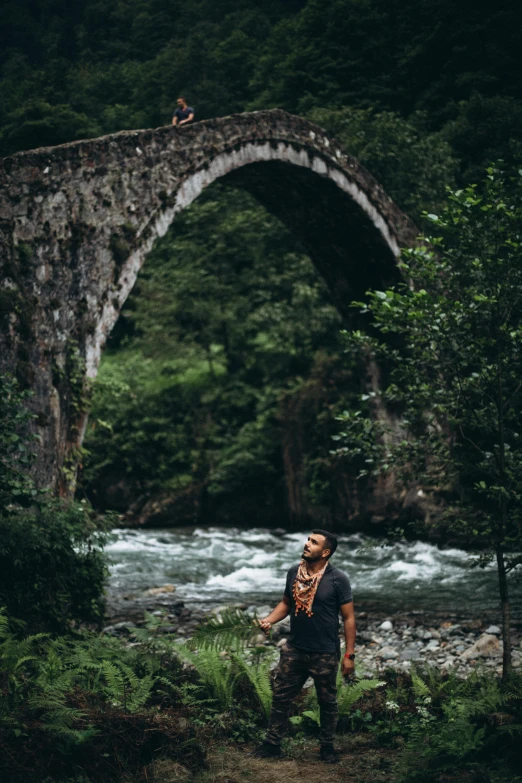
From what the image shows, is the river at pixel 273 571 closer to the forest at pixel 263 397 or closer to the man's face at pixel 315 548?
the forest at pixel 263 397

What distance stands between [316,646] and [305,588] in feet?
1.07

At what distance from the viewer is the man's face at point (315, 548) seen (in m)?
4.20

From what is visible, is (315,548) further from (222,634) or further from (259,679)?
(222,634)

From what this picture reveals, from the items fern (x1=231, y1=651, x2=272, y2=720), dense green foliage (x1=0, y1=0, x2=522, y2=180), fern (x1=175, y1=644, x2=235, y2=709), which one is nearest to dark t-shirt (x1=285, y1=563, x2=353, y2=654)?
fern (x1=231, y1=651, x2=272, y2=720)

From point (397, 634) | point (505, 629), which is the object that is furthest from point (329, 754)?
point (397, 634)

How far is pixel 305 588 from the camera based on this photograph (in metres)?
4.23

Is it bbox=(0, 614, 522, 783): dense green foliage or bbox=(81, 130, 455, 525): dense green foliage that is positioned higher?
bbox=(81, 130, 455, 525): dense green foliage

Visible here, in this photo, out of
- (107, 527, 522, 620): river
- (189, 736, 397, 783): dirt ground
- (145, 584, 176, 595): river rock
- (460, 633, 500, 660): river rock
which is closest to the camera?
(189, 736, 397, 783): dirt ground

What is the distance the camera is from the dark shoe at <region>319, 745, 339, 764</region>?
413 cm

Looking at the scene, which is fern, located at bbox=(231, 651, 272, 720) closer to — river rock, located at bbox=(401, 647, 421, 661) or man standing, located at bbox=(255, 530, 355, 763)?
man standing, located at bbox=(255, 530, 355, 763)

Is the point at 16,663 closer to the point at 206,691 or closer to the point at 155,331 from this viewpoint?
the point at 206,691

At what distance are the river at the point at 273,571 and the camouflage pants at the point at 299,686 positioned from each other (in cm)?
358

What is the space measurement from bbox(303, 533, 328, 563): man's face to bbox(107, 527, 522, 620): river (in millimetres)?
3611

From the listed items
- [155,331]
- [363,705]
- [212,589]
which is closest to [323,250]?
[155,331]
